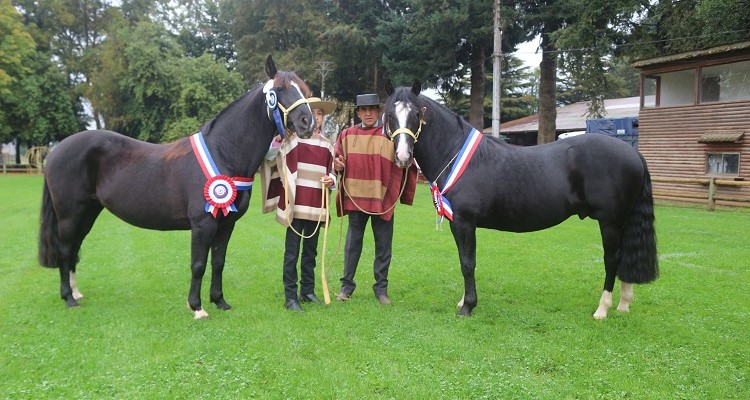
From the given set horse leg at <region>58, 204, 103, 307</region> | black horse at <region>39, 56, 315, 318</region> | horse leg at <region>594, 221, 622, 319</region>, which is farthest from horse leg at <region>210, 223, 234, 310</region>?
horse leg at <region>594, 221, 622, 319</region>

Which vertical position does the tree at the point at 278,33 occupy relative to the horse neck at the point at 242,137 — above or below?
above

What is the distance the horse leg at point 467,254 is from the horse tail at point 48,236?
4057mm

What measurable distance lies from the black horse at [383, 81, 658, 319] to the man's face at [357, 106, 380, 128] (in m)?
0.40

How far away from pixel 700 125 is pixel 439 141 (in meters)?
16.2

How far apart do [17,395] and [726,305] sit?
248 inches

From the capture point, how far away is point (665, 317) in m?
4.79

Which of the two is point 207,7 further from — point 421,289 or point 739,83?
point 421,289

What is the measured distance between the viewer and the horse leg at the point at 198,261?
4520 mm

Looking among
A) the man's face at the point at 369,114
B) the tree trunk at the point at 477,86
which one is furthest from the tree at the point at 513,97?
the man's face at the point at 369,114

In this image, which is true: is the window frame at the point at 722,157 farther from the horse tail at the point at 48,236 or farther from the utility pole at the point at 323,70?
the horse tail at the point at 48,236

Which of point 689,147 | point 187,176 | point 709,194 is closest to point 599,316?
point 187,176

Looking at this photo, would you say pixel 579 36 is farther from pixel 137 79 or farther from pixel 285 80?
pixel 137 79

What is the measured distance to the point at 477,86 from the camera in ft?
78.7

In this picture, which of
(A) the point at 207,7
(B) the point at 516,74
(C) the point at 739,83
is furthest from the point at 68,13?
(C) the point at 739,83
